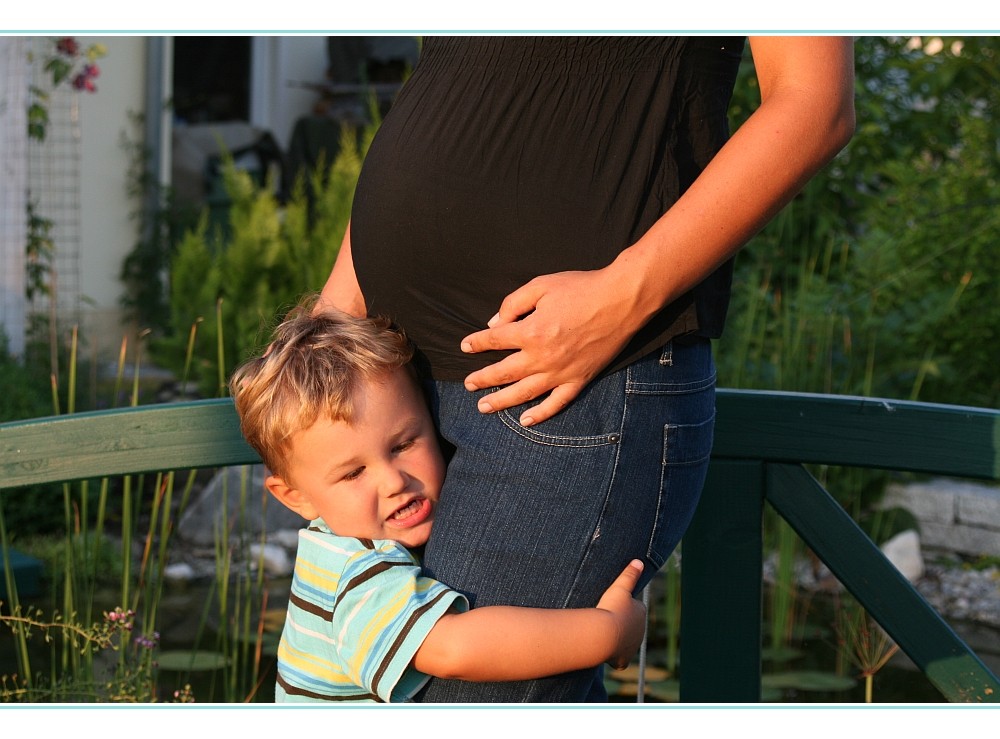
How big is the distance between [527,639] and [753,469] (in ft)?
2.61

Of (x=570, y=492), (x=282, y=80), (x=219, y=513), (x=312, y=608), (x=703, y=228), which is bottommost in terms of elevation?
(x=219, y=513)

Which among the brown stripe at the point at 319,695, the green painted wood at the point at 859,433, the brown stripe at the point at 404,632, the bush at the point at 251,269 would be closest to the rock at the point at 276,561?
the bush at the point at 251,269

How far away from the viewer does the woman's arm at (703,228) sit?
1.24 m

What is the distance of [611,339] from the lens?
1.26 metres

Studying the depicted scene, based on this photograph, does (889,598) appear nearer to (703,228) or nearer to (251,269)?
(703,228)

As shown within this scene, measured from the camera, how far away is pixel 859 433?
1943 mm

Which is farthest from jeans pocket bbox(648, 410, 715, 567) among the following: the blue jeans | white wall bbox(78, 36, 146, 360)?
white wall bbox(78, 36, 146, 360)

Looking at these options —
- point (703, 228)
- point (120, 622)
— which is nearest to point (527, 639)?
point (703, 228)

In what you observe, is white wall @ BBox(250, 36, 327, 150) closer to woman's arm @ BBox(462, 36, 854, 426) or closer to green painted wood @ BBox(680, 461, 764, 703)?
green painted wood @ BBox(680, 461, 764, 703)

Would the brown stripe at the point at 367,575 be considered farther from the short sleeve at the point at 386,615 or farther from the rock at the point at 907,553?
the rock at the point at 907,553

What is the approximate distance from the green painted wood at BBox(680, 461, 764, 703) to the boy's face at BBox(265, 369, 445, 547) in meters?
0.69

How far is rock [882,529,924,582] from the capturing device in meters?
4.23

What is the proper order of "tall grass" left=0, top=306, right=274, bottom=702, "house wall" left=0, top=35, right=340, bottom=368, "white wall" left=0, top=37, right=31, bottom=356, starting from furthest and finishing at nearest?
"house wall" left=0, top=35, right=340, bottom=368 → "white wall" left=0, top=37, right=31, bottom=356 → "tall grass" left=0, top=306, right=274, bottom=702

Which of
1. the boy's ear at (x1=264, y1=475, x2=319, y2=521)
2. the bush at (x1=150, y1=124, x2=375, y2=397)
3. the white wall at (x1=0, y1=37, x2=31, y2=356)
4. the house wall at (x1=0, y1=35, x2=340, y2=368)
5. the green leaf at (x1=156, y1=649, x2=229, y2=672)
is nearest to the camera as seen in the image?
the boy's ear at (x1=264, y1=475, x2=319, y2=521)
